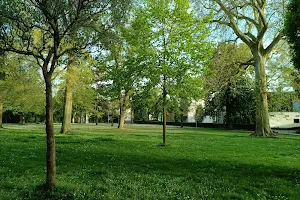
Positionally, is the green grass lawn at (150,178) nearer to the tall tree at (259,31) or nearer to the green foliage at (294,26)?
the green foliage at (294,26)

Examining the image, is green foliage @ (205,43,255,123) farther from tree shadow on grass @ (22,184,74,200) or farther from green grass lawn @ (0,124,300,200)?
tree shadow on grass @ (22,184,74,200)

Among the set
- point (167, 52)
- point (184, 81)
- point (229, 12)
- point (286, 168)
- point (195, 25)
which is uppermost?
point (229, 12)

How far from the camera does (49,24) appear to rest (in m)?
7.02

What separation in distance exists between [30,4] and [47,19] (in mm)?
507

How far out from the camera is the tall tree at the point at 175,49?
54.6ft

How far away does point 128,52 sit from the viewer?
1791 cm

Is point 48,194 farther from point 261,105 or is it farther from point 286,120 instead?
point 286,120

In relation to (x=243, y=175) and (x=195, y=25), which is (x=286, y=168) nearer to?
(x=243, y=175)

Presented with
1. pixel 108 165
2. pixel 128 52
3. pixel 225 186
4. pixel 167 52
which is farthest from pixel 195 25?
pixel 225 186

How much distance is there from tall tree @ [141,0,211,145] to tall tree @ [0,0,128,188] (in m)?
9.30

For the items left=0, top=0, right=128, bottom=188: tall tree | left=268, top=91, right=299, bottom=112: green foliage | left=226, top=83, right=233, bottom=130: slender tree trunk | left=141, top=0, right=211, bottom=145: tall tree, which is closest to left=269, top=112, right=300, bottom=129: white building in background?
left=268, top=91, right=299, bottom=112: green foliage

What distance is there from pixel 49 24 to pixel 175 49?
10785 mm

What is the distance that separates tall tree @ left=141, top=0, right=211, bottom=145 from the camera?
16.6 metres

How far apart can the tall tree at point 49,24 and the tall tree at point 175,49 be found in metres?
9.30
